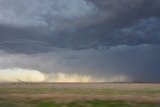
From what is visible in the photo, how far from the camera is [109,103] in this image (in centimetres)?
10444

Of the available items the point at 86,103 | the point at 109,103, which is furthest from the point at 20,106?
the point at 109,103

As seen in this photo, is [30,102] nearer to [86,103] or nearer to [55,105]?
[55,105]

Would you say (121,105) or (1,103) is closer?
(121,105)

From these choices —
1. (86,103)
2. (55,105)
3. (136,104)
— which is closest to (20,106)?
(55,105)

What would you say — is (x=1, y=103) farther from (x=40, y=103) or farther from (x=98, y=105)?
(x=98, y=105)

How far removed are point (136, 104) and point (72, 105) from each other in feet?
62.4

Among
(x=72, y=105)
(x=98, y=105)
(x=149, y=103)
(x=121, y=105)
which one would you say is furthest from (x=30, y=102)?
(x=149, y=103)

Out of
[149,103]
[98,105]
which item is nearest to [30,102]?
[98,105]

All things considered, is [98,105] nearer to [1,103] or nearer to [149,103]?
[149,103]

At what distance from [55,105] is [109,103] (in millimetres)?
16325

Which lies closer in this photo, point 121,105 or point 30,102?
point 121,105

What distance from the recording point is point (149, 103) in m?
104

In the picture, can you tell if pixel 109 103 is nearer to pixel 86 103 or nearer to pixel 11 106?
pixel 86 103

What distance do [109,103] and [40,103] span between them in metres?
21.1
